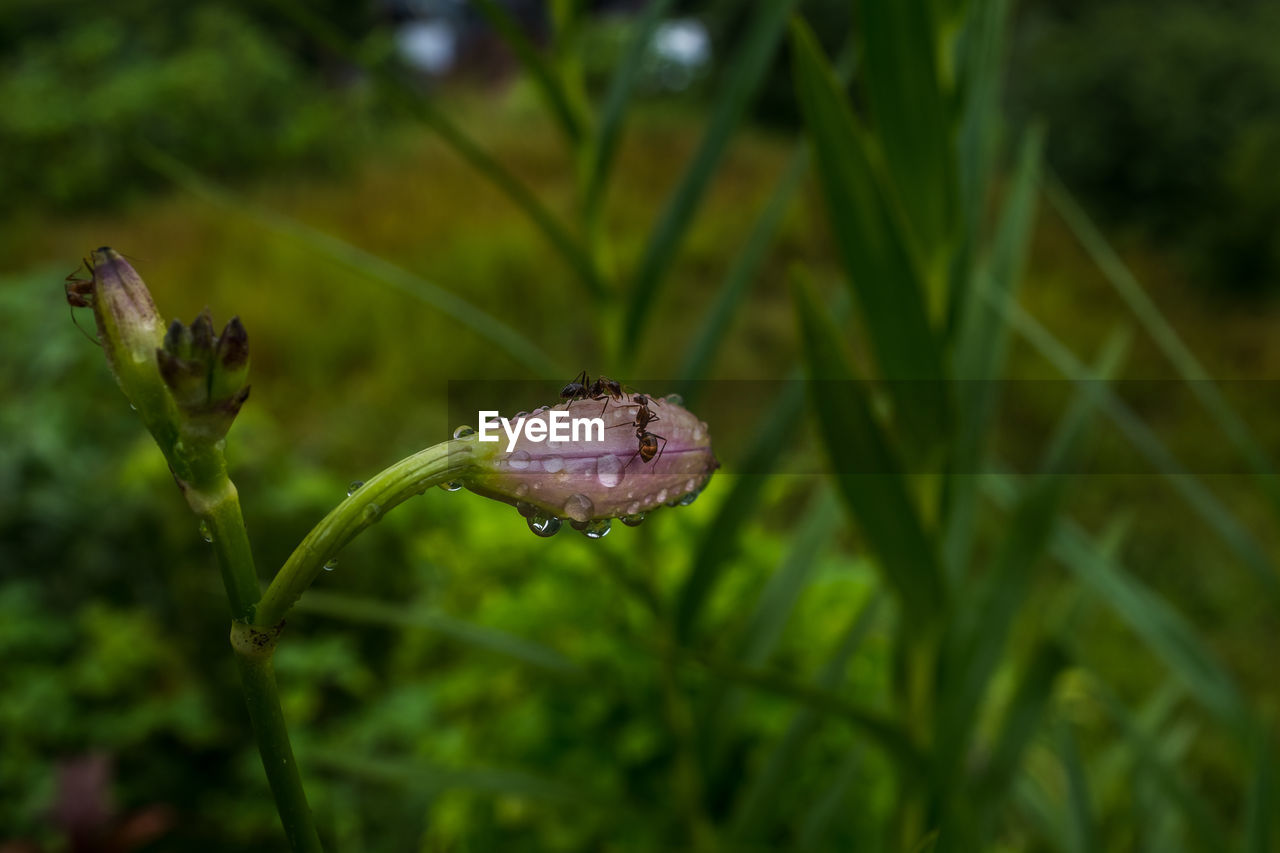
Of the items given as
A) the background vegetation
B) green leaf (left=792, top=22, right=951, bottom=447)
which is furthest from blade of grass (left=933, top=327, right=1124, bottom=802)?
green leaf (left=792, top=22, right=951, bottom=447)

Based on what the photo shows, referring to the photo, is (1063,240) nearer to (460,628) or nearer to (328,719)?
(328,719)

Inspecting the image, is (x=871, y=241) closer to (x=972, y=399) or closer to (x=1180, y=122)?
(x=972, y=399)

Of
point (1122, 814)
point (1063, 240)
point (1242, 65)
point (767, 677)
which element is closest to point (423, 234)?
point (1063, 240)

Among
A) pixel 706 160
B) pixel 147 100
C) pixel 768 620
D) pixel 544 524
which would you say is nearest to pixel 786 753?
pixel 768 620

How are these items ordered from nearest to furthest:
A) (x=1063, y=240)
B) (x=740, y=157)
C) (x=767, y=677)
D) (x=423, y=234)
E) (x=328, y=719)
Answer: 1. (x=767, y=677)
2. (x=328, y=719)
3. (x=423, y=234)
4. (x=1063, y=240)
5. (x=740, y=157)

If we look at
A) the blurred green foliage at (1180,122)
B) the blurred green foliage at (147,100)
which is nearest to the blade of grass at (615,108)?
the blurred green foliage at (1180,122)

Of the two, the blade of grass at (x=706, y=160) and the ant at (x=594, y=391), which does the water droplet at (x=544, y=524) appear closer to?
the ant at (x=594, y=391)
